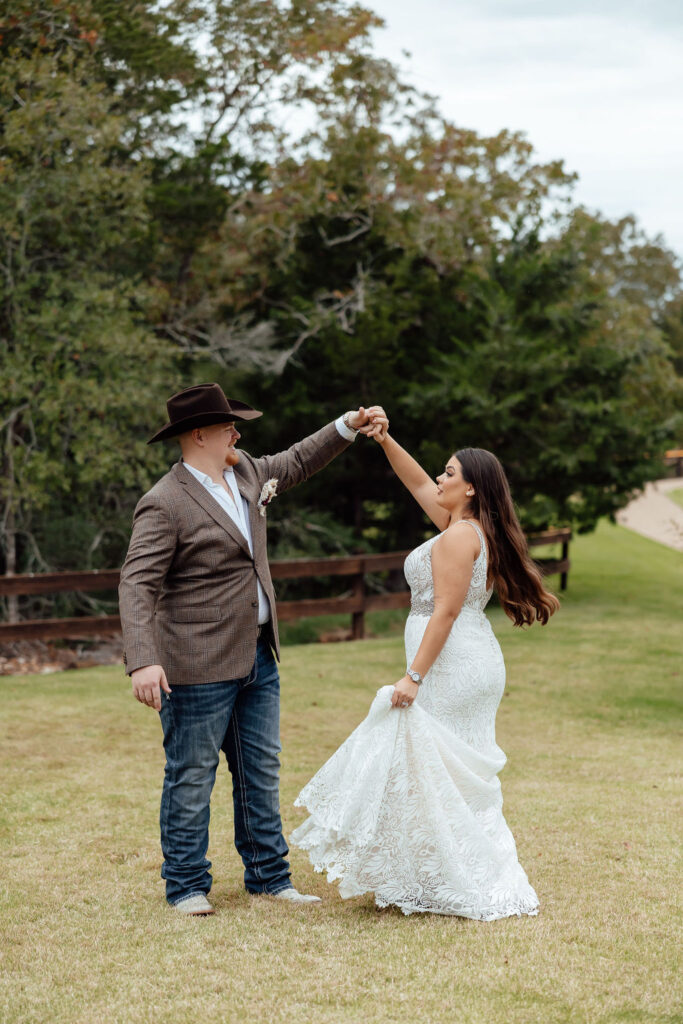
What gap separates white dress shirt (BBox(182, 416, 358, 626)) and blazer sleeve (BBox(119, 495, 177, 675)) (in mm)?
235

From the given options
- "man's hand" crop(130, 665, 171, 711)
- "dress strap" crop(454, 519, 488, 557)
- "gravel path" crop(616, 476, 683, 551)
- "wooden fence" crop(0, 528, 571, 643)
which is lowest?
"gravel path" crop(616, 476, 683, 551)

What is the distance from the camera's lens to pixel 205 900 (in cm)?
430

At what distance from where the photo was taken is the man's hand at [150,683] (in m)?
3.93

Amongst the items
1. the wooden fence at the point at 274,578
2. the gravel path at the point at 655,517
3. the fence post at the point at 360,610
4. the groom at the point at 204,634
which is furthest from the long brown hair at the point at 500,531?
the gravel path at the point at 655,517

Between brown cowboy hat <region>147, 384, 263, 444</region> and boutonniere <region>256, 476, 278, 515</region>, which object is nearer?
brown cowboy hat <region>147, 384, 263, 444</region>

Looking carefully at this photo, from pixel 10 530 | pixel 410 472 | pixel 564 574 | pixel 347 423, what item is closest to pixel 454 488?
pixel 410 472

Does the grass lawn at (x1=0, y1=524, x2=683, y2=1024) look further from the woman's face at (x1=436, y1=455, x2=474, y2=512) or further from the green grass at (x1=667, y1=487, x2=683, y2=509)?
the green grass at (x1=667, y1=487, x2=683, y2=509)

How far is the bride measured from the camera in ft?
13.7

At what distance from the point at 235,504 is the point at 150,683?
0.86 m

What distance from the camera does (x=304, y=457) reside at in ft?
15.8

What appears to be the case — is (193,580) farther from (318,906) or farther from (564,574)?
(564,574)

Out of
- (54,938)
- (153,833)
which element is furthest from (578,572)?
(54,938)

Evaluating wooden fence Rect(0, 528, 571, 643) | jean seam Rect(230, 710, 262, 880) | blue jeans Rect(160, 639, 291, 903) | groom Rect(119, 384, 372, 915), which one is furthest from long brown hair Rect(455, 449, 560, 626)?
wooden fence Rect(0, 528, 571, 643)

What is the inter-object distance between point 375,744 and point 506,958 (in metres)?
0.94
